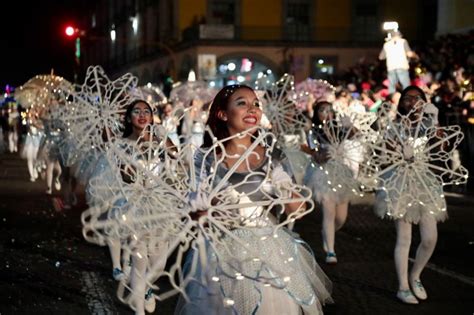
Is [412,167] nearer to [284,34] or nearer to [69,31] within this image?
[69,31]

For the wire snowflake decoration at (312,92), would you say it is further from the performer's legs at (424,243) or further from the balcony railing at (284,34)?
the balcony railing at (284,34)

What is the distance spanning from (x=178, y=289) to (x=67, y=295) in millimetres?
4016

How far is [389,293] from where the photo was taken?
7.28 meters

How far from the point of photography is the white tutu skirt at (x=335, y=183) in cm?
875

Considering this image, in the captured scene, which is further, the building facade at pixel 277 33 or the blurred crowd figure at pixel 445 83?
the building facade at pixel 277 33

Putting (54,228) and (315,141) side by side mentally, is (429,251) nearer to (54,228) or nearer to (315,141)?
(315,141)

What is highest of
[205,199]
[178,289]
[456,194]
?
[205,199]

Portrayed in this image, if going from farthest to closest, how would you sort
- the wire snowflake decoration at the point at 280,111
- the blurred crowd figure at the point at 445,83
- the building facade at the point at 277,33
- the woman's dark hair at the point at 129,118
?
1. the building facade at the point at 277,33
2. the blurred crowd figure at the point at 445,83
3. the wire snowflake decoration at the point at 280,111
4. the woman's dark hair at the point at 129,118

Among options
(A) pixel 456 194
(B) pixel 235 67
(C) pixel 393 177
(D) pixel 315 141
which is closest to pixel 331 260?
(D) pixel 315 141

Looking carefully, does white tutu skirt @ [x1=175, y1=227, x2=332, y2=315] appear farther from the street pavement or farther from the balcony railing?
the balcony railing

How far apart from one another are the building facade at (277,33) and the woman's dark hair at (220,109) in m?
37.8

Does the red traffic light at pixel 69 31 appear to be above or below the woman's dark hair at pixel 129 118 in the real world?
above

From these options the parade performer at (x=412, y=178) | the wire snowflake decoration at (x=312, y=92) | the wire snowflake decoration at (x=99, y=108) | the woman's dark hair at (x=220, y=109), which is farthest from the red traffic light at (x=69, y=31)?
the woman's dark hair at (x=220, y=109)

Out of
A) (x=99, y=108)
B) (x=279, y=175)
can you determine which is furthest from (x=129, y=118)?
(x=279, y=175)
